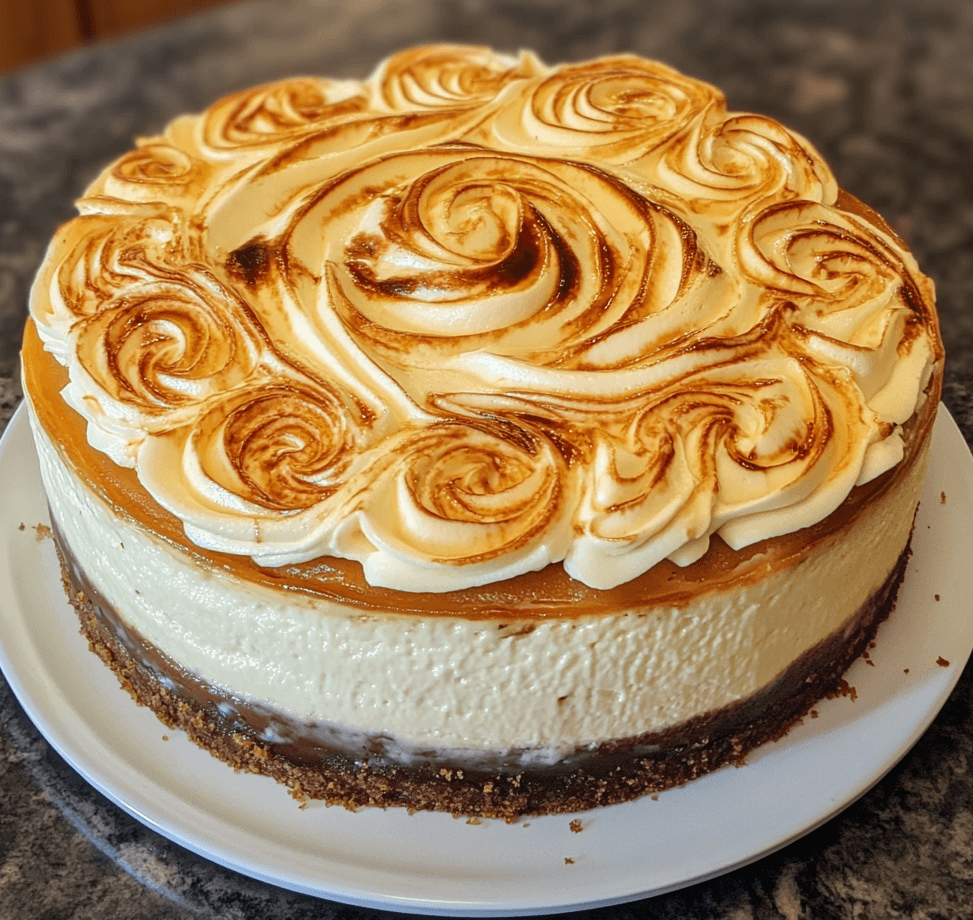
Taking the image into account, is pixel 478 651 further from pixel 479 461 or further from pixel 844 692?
pixel 844 692

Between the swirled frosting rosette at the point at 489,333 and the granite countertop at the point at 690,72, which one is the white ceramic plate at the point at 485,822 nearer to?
the granite countertop at the point at 690,72

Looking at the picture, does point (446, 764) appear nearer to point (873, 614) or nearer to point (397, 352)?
point (397, 352)

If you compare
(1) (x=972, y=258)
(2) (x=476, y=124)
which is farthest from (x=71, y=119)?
(1) (x=972, y=258)

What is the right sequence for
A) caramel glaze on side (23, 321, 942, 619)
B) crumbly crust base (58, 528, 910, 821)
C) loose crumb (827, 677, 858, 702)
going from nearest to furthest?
caramel glaze on side (23, 321, 942, 619)
crumbly crust base (58, 528, 910, 821)
loose crumb (827, 677, 858, 702)

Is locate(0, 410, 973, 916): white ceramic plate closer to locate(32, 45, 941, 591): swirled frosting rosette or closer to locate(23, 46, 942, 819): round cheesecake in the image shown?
locate(23, 46, 942, 819): round cheesecake

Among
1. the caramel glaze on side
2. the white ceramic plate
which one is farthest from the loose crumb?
the caramel glaze on side

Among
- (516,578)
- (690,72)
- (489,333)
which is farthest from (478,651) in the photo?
(690,72)

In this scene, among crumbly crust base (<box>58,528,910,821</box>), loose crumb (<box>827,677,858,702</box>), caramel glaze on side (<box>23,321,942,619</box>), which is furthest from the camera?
loose crumb (<box>827,677,858,702</box>)

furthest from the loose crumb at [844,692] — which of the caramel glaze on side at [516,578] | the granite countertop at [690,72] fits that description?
the caramel glaze on side at [516,578]
